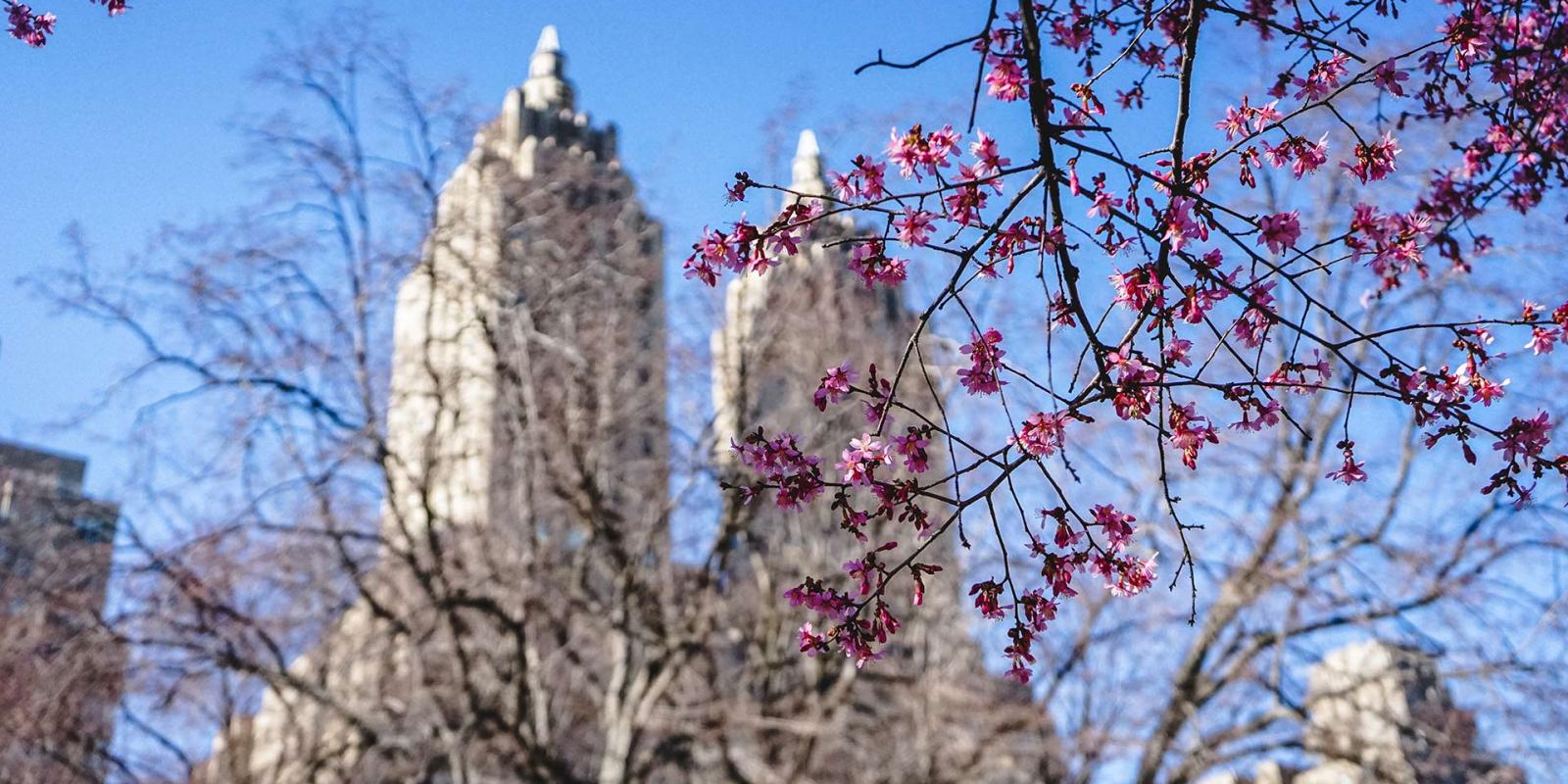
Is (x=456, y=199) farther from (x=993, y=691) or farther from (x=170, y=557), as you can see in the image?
(x=993, y=691)

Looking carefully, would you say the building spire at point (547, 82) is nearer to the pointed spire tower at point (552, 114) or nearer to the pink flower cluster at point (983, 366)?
the pointed spire tower at point (552, 114)

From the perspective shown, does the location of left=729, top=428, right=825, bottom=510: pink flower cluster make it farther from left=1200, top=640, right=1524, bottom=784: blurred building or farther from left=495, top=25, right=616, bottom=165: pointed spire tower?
left=495, top=25, right=616, bottom=165: pointed spire tower

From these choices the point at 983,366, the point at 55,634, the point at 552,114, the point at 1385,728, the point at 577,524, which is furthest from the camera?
the point at 552,114

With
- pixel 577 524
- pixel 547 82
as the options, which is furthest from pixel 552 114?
pixel 577 524

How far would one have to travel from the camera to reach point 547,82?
5475 centimetres

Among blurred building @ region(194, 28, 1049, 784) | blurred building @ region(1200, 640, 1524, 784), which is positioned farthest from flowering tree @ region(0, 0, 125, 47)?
blurred building @ region(1200, 640, 1524, 784)

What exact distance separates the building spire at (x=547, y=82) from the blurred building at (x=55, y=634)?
39.3 metres

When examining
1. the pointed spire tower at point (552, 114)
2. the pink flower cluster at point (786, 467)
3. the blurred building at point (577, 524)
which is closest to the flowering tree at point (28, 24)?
the pink flower cluster at point (786, 467)

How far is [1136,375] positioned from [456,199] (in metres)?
12.0

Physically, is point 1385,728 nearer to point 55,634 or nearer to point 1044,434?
point 1044,434

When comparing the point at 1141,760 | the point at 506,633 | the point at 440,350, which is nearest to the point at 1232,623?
the point at 1141,760

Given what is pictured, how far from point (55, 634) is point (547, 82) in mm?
42861

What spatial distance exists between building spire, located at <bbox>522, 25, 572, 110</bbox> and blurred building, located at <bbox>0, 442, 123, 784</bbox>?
39.3m

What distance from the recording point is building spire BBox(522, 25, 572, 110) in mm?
54375
